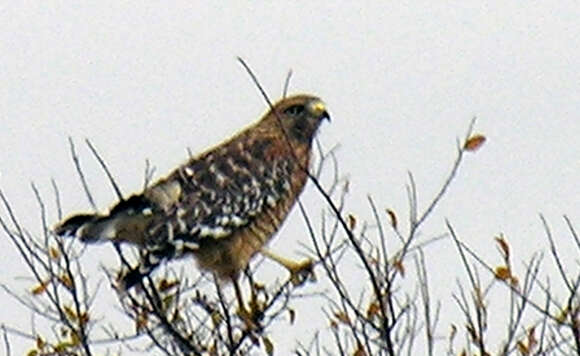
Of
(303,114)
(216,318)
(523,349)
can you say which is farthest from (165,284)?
(303,114)

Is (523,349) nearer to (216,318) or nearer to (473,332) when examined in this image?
(473,332)

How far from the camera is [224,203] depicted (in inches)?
370

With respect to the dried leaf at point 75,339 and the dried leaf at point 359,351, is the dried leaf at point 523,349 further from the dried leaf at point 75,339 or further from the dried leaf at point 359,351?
the dried leaf at point 75,339

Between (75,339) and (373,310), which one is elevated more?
(75,339)

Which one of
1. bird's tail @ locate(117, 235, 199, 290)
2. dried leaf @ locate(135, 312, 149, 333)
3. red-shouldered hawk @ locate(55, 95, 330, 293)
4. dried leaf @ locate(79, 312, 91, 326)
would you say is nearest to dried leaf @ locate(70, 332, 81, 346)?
dried leaf @ locate(79, 312, 91, 326)

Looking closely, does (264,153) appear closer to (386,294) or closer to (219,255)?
(219,255)

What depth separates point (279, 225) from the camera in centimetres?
955

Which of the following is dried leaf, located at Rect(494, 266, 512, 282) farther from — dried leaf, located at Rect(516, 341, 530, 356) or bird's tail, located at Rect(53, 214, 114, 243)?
bird's tail, located at Rect(53, 214, 114, 243)

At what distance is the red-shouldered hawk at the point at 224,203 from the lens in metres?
8.35

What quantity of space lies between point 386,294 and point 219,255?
2.75 meters

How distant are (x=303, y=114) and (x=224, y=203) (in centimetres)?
105

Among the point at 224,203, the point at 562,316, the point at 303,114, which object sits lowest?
the point at 562,316

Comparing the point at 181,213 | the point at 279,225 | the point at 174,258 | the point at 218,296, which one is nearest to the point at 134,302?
the point at 218,296

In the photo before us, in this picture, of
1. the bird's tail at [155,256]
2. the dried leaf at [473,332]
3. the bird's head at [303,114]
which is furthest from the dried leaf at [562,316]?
the bird's head at [303,114]
